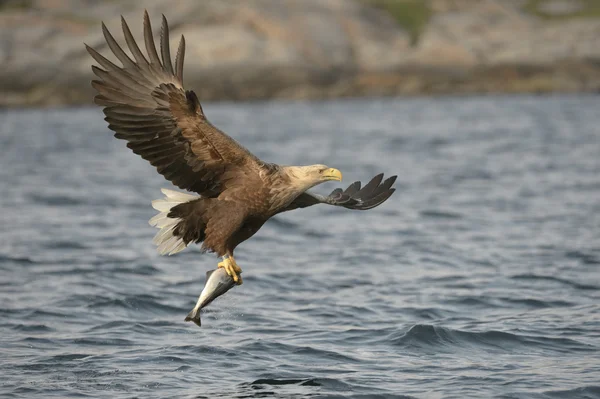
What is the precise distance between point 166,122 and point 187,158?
301 millimetres

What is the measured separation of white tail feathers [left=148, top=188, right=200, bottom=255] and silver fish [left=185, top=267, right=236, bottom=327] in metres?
0.86

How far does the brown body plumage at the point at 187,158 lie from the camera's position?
23.9 ft

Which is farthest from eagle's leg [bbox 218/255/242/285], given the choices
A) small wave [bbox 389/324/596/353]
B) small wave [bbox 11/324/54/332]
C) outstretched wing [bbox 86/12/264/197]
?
small wave [bbox 11/324/54/332]

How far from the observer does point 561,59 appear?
4981 cm

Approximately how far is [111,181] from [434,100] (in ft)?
96.7

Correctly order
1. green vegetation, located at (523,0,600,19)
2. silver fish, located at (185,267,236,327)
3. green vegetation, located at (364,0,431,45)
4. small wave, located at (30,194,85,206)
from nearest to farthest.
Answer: silver fish, located at (185,267,236,327) → small wave, located at (30,194,85,206) → green vegetation, located at (364,0,431,45) → green vegetation, located at (523,0,600,19)

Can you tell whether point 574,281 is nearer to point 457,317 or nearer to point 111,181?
point 457,317

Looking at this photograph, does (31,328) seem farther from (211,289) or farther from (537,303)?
(537,303)

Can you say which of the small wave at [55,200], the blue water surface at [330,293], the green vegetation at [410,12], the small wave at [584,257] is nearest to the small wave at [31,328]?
the blue water surface at [330,293]

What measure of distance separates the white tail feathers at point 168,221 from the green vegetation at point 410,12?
45.1 meters

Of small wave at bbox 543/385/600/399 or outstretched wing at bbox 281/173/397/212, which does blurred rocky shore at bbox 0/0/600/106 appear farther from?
small wave at bbox 543/385/600/399

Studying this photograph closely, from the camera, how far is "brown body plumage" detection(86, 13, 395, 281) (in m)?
7.28

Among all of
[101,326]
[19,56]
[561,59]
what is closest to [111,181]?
[101,326]

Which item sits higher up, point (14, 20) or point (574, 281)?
point (14, 20)
